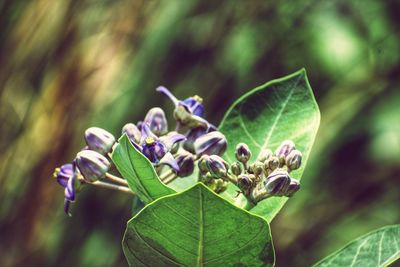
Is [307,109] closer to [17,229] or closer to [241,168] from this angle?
[241,168]

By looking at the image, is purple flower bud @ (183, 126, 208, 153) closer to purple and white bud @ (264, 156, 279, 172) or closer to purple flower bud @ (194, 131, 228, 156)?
purple flower bud @ (194, 131, 228, 156)

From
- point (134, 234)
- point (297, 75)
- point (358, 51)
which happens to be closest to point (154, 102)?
point (358, 51)

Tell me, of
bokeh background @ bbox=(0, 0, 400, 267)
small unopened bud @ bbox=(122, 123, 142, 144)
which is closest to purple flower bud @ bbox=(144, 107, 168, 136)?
small unopened bud @ bbox=(122, 123, 142, 144)

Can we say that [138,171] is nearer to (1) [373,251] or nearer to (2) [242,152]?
(2) [242,152]

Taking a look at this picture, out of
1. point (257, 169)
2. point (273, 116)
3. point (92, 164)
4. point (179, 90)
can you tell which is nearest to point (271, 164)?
point (257, 169)

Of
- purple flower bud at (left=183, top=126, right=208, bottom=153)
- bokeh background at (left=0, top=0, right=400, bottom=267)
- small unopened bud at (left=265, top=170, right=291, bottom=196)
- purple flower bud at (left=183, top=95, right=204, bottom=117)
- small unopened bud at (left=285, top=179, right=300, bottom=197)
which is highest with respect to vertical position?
purple flower bud at (left=183, top=95, right=204, bottom=117)

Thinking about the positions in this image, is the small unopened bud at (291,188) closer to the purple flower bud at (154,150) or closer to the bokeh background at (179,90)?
the purple flower bud at (154,150)
